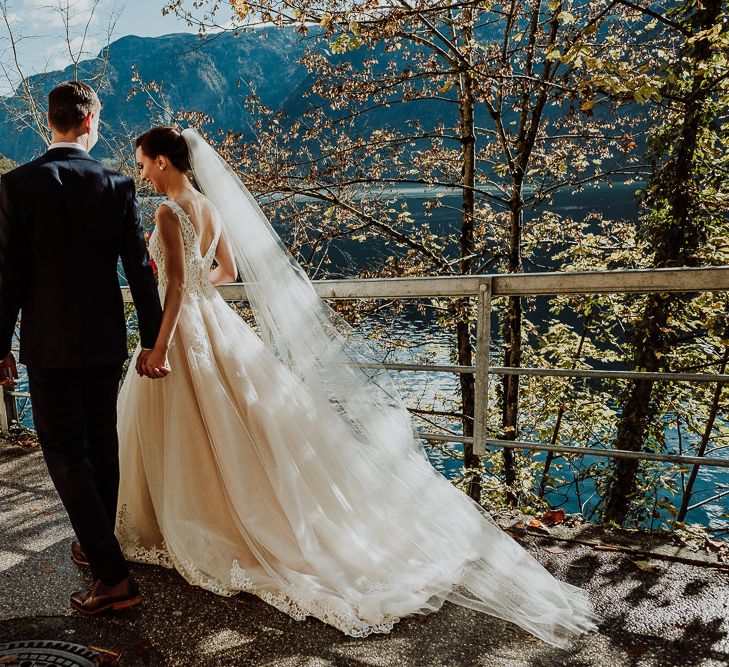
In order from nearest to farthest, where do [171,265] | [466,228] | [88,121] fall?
[88,121] → [171,265] → [466,228]

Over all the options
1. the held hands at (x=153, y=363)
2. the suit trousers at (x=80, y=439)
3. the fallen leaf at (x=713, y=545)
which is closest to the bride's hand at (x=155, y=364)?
the held hands at (x=153, y=363)

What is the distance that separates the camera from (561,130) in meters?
10.8

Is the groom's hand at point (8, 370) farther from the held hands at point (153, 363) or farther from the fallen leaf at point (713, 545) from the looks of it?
the fallen leaf at point (713, 545)

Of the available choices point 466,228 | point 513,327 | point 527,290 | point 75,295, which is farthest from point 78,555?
point 466,228

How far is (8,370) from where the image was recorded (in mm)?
2352

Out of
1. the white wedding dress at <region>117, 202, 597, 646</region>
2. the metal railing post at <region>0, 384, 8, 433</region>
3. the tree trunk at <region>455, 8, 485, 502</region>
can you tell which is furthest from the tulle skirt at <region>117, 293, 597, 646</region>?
the tree trunk at <region>455, 8, 485, 502</region>

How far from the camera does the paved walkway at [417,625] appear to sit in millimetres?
1997

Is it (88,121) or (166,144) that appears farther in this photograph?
(166,144)

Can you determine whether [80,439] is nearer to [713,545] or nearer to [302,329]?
[302,329]

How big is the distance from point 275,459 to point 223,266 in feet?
3.31

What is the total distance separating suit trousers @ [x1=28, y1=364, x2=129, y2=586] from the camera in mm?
2238

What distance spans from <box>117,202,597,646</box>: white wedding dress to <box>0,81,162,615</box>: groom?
0.32m

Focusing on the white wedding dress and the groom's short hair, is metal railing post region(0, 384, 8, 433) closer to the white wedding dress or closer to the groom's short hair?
the white wedding dress

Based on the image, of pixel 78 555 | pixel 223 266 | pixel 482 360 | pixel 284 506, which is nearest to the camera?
pixel 284 506
